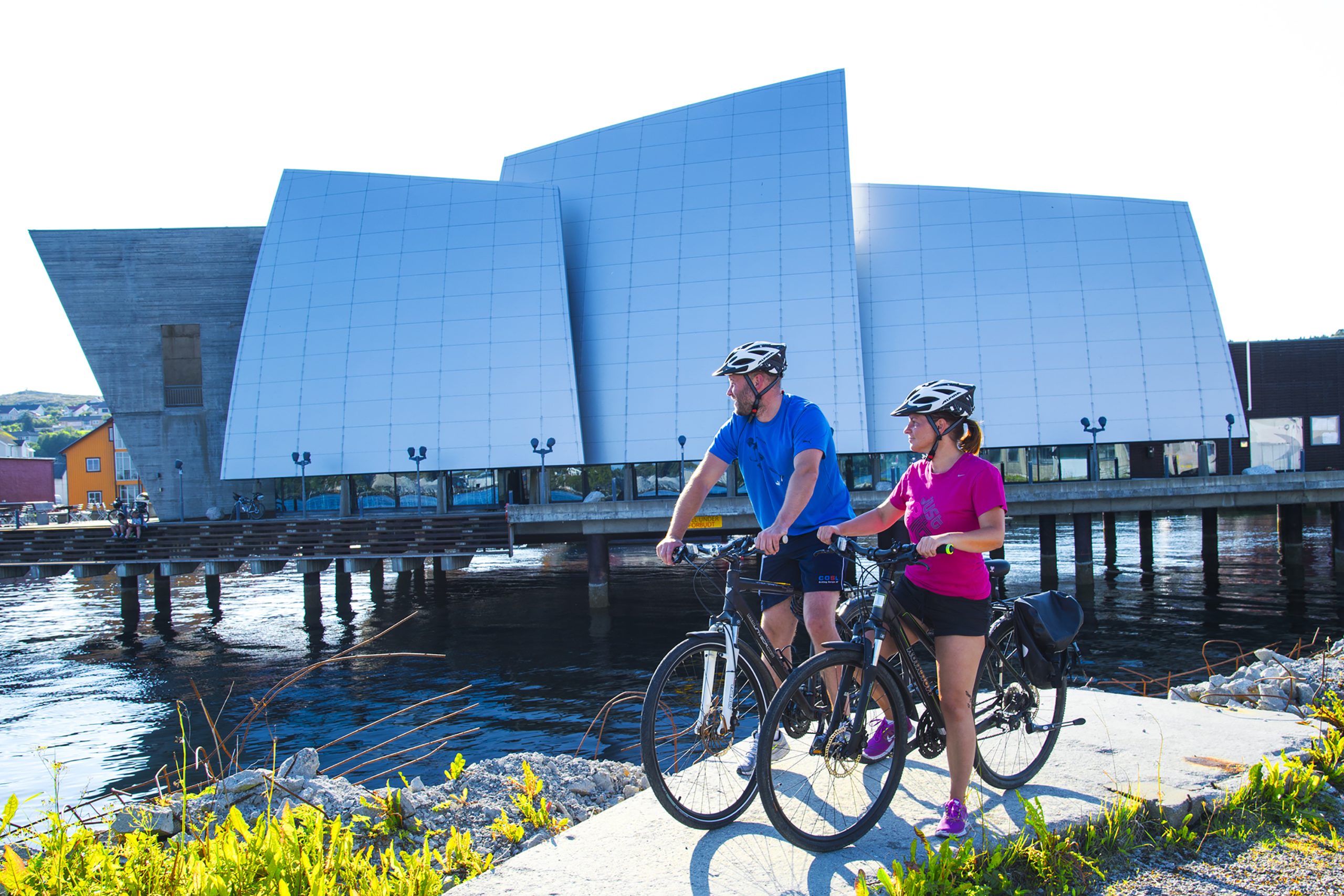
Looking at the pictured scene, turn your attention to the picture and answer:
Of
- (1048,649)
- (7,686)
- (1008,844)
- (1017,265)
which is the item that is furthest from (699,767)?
(1017,265)

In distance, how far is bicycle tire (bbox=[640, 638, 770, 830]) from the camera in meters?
3.65

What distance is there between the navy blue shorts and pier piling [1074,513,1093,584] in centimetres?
2804

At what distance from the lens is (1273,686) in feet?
23.7

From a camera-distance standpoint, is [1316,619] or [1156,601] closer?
[1316,619]

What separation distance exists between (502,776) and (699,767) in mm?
1932

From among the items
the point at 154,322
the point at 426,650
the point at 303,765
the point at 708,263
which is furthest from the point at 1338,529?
the point at 154,322

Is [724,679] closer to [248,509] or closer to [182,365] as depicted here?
[248,509]

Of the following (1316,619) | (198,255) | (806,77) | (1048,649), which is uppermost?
(806,77)

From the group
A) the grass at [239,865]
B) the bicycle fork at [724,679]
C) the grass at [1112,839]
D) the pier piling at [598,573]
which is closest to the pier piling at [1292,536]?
the pier piling at [598,573]

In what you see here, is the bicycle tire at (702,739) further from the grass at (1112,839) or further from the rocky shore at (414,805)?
the rocky shore at (414,805)

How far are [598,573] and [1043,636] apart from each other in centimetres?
2456

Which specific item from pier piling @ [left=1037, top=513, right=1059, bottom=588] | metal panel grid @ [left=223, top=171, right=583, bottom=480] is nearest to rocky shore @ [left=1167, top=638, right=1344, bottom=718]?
pier piling @ [left=1037, top=513, right=1059, bottom=588]

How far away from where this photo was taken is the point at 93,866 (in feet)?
11.7

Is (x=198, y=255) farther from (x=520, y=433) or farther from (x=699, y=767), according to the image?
(x=699, y=767)
